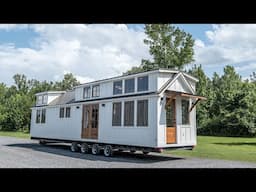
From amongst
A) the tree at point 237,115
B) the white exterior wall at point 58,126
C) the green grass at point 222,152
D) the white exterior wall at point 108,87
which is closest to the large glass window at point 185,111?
the white exterior wall at point 108,87

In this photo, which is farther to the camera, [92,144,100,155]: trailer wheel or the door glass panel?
[92,144,100,155]: trailer wheel

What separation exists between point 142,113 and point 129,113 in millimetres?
854

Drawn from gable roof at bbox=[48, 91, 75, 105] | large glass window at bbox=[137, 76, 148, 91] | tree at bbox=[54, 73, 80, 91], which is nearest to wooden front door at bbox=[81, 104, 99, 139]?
gable roof at bbox=[48, 91, 75, 105]

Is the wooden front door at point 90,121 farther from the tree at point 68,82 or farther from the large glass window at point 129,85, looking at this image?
the tree at point 68,82

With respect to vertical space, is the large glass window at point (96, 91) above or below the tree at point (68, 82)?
below

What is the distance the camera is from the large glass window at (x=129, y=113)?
12336mm

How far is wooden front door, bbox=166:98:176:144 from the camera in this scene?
1162 cm

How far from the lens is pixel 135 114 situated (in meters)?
12.1

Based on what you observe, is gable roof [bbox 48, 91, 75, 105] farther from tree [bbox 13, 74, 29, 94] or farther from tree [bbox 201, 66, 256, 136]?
tree [bbox 13, 74, 29, 94]

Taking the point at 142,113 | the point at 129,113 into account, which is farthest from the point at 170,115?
the point at 129,113

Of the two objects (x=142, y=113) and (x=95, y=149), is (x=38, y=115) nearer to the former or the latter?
(x=95, y=149)
